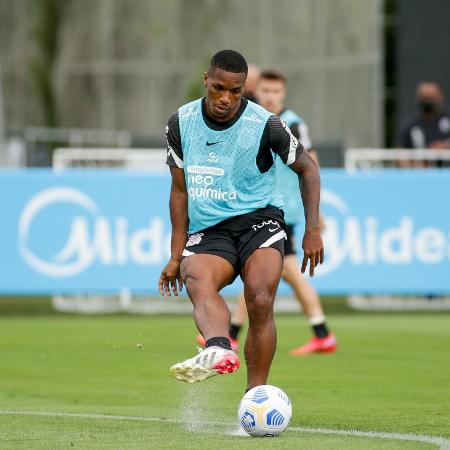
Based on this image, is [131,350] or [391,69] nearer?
[131,350]

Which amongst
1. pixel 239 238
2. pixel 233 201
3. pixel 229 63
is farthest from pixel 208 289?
pixel 229 63

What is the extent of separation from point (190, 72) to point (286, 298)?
1309cm

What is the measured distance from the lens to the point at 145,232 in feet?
55.7

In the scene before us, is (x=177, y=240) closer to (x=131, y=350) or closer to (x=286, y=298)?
(x=131, y=350)

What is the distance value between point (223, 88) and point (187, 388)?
3.49 metres

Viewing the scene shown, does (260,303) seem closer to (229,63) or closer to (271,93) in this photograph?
(229,63)

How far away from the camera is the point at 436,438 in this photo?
8461mm

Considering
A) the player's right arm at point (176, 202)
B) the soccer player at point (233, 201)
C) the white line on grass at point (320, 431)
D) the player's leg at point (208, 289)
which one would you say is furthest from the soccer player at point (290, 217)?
the player's leg at point (208, 289)

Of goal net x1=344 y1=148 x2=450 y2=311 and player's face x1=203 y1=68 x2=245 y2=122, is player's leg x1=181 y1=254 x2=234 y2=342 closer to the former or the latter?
player's face x1=203 y1=68 x2=245 y2=122

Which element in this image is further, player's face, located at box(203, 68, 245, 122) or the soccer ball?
player's face, located at box(203, 68, 245, 122)

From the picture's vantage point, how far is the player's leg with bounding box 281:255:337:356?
1369 cm

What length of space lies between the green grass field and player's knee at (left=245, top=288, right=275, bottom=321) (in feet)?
2.27

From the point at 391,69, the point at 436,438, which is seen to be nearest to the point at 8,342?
the point at 436,438

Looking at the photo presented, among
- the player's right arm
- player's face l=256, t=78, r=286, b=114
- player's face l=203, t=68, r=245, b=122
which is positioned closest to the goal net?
player's face l=256, t=78, r=286, b=114
